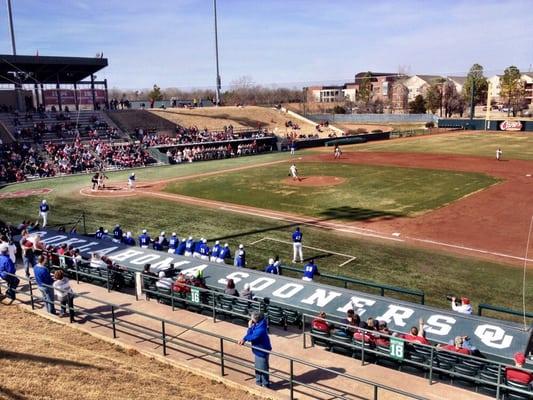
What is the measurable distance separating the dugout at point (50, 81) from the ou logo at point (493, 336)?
5186cm

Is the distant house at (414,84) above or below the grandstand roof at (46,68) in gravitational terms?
above

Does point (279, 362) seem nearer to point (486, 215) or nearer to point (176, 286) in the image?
point (176, 286)

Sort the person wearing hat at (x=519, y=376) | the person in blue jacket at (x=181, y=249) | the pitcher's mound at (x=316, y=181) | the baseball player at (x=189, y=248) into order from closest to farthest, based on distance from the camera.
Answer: the person wearing hat at (x=519, y=376)
the baseball player at (x=189, y=248)
the person in blue jacket at (x=181, y=249)
the pitcher's mound at (x=316, y=181)

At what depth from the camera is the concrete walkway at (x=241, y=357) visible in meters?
8.68

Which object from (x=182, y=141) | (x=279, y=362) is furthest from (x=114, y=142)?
(x=279, y=362)

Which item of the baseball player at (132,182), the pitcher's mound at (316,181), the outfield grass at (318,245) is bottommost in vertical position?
the outfield grass at (318,245)

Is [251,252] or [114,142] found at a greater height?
[114,142]

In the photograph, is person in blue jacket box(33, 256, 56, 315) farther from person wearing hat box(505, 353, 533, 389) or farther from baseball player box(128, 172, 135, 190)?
baseball player box(128, 172, 135, 190)

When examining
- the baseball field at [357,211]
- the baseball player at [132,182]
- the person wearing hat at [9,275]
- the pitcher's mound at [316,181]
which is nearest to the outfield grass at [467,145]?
the baseball field at [357,211]

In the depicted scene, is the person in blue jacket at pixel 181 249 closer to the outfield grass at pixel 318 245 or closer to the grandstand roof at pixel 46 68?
the outfield grass at pixel 318 245

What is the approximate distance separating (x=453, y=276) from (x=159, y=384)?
480 inches

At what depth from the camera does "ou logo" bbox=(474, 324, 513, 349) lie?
1054cm

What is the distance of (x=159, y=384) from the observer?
8.52 metres

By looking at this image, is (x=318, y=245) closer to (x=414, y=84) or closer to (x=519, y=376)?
(x=519, y=376)
